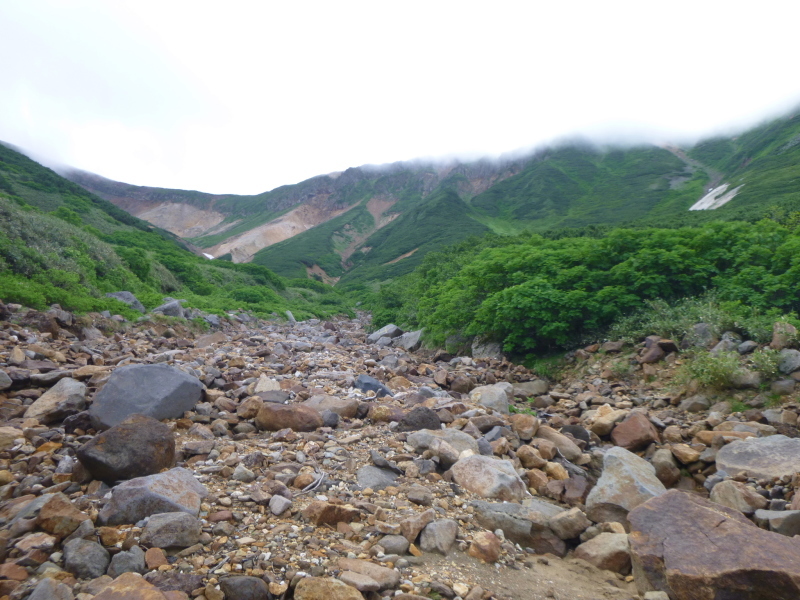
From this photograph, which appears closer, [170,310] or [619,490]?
[619,490]

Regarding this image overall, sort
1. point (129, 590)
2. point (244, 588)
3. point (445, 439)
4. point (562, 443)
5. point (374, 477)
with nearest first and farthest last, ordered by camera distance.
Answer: point (129, 590), point (244, 588), point (374, 477), point (445, 439), point (562, 443)

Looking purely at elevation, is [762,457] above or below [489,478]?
above

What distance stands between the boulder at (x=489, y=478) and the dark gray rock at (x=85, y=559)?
3125mm

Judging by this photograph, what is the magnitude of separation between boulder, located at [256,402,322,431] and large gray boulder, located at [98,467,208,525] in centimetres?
189

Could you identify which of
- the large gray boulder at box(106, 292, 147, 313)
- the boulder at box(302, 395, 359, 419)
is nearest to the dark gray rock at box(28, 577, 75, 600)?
the boulder at box(302, 395, 359, 419)

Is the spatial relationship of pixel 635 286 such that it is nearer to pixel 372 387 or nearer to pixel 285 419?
pixel 372 387

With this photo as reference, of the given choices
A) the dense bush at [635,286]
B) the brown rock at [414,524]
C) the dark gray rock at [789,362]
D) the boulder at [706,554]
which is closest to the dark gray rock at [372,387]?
the brown rock at [414,524]

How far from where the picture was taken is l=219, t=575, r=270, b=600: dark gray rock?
104 inches

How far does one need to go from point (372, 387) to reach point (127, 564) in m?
4.95

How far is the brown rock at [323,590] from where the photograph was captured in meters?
2.64

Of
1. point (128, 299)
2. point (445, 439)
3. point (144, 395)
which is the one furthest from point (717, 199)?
point (144, 395)

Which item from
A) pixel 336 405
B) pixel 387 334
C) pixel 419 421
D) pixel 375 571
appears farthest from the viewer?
pixel 387 334

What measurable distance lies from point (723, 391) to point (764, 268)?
4755mm

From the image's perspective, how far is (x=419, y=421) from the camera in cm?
589
